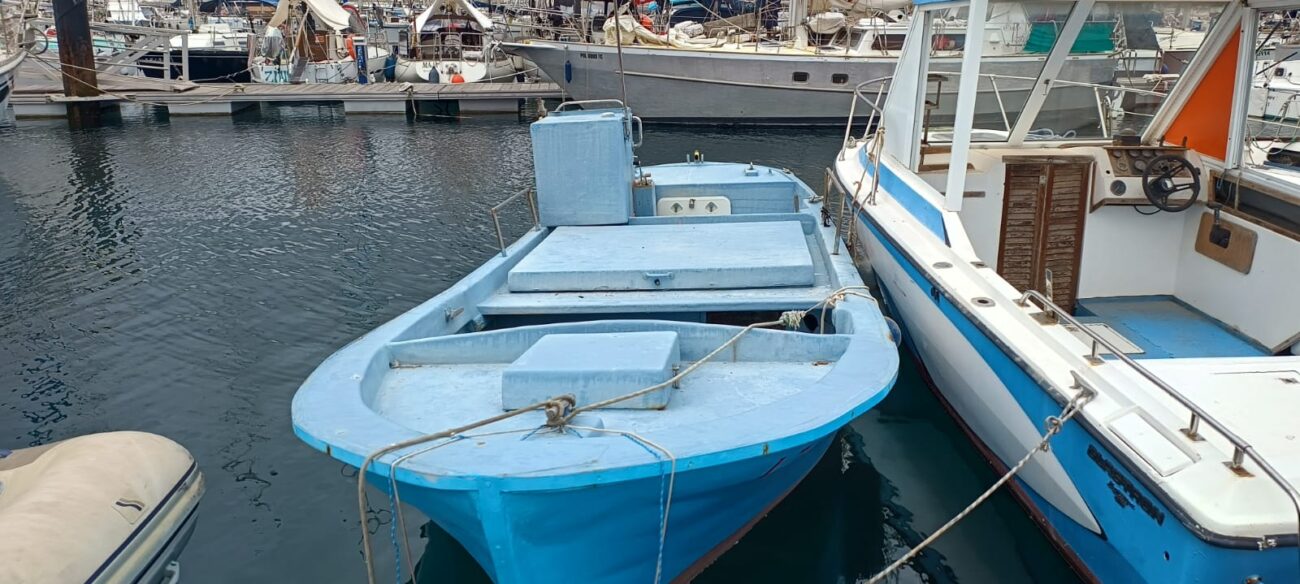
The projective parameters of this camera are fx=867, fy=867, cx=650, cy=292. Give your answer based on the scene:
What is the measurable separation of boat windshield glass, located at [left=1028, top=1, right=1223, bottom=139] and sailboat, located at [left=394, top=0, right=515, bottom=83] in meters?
25.6

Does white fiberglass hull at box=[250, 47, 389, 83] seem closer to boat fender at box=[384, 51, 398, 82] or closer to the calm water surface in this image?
boat fender at box=[384, 51, 398, 82]

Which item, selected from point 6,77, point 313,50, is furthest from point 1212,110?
point 313,50

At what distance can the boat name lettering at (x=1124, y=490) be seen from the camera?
3.44 meters

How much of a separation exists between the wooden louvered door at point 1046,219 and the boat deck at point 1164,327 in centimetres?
31

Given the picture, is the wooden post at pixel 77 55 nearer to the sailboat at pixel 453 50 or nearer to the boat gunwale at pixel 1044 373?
the sailboat at pixel 453 50

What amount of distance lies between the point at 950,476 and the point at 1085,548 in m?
1.69

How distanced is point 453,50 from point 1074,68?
99.2ft

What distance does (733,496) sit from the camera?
14.4 ft

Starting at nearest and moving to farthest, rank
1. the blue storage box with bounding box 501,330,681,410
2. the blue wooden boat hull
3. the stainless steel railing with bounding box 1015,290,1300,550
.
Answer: the stainless steel railing with bounding box 1015,290,1300,550, the blue wooden boat hull, the blue storage box with bounding box 501,330,681,410

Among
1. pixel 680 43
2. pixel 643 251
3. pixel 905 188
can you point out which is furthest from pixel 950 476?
pixel 680 43

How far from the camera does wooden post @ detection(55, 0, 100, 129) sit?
24953mm

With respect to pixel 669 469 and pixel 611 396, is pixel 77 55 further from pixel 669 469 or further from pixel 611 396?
pixel 669 469

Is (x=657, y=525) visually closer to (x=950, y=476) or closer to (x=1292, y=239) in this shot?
(x=950, y=476)

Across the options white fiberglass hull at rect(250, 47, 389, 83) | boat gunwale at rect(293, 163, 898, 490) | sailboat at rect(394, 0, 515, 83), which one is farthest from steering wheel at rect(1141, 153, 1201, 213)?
white fiberglass hull at rect(250, 47, 389, 83)
